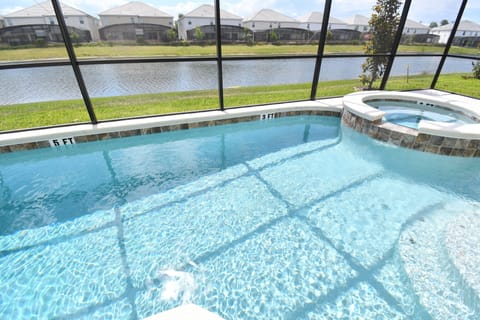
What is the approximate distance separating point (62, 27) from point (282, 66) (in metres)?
6.56

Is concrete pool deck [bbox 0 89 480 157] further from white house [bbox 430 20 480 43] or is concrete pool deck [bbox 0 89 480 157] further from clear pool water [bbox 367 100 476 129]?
white house [bbox 430 20 480 43]

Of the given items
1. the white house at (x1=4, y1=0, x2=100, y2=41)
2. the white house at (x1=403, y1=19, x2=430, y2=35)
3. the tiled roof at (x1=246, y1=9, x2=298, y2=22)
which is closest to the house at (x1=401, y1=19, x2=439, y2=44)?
the white house at (x1=403, y1=19, x2=430, y2=35)

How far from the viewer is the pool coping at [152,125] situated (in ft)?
12.8

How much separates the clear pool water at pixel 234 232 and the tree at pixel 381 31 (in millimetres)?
4354

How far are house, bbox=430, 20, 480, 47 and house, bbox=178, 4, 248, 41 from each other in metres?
6.14

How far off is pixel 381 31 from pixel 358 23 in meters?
0.78

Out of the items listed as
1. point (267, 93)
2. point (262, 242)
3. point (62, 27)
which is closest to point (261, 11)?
point (267, 93)

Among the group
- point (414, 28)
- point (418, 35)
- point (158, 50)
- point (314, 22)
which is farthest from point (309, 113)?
point (418, 35)

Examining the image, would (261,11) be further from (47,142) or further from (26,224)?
(26,224)

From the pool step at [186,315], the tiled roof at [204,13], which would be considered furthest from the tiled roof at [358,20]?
the pool step at [186,315]

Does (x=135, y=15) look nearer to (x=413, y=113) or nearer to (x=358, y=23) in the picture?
(x=358, y=23)

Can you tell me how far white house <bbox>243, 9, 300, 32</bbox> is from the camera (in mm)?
6734

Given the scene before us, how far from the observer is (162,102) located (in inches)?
251

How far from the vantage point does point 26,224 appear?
8.48ft
